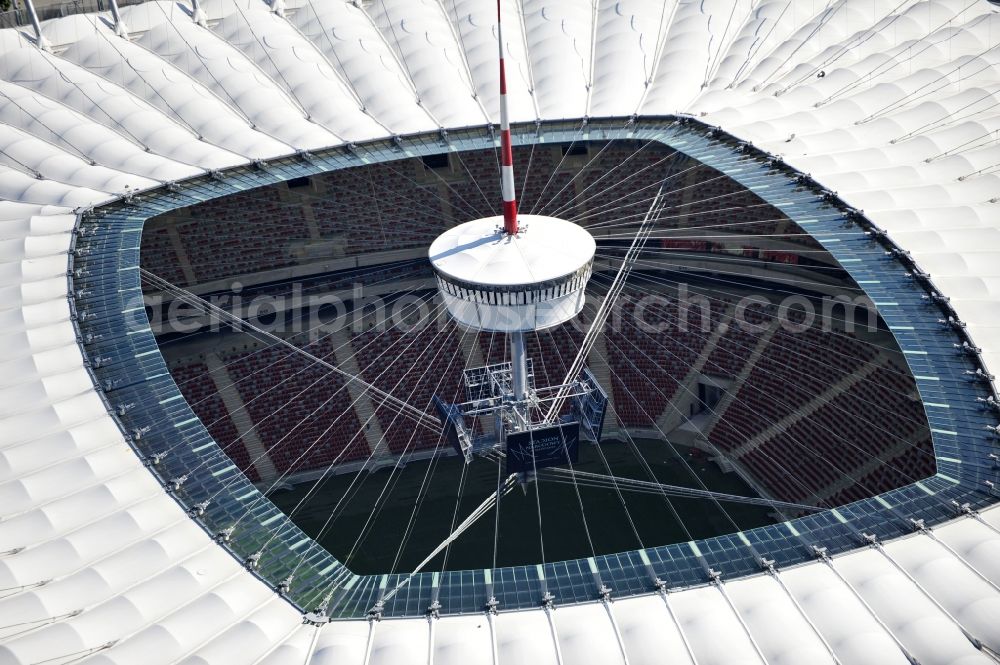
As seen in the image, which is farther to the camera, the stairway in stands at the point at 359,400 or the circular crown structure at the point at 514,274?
the stairway in stands at the point at 359,400

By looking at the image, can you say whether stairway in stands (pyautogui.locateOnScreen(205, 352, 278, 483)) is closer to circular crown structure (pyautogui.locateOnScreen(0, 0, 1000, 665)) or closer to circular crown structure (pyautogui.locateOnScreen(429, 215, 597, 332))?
circular crown structure (pyautogui.locateOnScreen(0, 0, 1000, 665))

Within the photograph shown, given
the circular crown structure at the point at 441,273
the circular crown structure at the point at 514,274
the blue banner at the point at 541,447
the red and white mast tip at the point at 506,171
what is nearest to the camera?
the circular crown structure at the point at 441,273

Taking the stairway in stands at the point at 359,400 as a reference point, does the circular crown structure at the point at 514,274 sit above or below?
above

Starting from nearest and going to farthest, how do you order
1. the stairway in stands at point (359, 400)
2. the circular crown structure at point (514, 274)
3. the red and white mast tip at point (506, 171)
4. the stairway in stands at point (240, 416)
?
1. the red and white mast tip at point (506, 171)
2. the circular crown structure at point (514, 274)
3. the stairway in stands at point (240, 416)
4. the stairway in stands at point (359, 400)

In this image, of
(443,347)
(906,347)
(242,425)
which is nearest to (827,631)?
(906,347)

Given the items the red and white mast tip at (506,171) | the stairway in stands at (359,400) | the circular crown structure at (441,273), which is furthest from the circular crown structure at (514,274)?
the stairway in stands at (359,400)

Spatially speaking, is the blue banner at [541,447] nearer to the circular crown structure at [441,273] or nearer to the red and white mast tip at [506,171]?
the red and white mast tip at [506,171]

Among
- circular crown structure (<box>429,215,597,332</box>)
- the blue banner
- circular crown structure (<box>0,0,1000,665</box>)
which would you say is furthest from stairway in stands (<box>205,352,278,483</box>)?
circular crown structure (<box>429,215,597,332</box>)

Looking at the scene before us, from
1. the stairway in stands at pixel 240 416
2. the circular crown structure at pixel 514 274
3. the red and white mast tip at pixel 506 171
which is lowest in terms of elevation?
the stairway in stands at pixel 240 416
